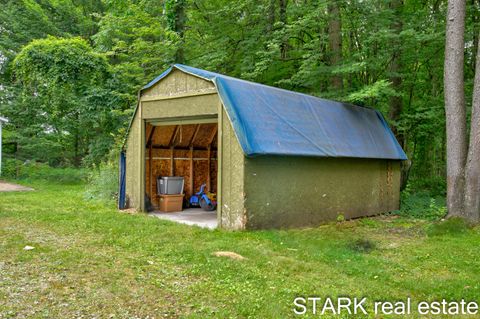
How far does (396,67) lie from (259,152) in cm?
837

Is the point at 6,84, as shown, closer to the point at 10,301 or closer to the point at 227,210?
the point at 227,210

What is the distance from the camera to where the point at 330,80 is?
13.6 metres

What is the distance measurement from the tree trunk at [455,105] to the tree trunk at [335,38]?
4.45 m

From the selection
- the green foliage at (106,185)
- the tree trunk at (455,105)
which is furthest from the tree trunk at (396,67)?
the green foliage at (106,185)

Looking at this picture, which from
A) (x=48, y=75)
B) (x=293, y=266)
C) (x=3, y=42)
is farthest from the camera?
(x=3, y=42)

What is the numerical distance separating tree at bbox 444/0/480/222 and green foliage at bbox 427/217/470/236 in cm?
48

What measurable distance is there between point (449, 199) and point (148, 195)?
7145 millimetres

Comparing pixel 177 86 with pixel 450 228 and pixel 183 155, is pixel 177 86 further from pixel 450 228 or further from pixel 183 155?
pixel 450 228

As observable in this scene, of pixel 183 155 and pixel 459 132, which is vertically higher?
pixel 459 132

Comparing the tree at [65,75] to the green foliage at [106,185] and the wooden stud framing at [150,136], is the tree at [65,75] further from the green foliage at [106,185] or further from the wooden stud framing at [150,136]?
the wooden stud framing at [150,136]


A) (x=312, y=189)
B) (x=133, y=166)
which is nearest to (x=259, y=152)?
(x=312, y=189)

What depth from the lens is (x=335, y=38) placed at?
13.7 metres

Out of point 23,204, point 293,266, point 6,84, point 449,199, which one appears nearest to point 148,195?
point 23,204

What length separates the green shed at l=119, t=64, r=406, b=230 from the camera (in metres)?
7.55
